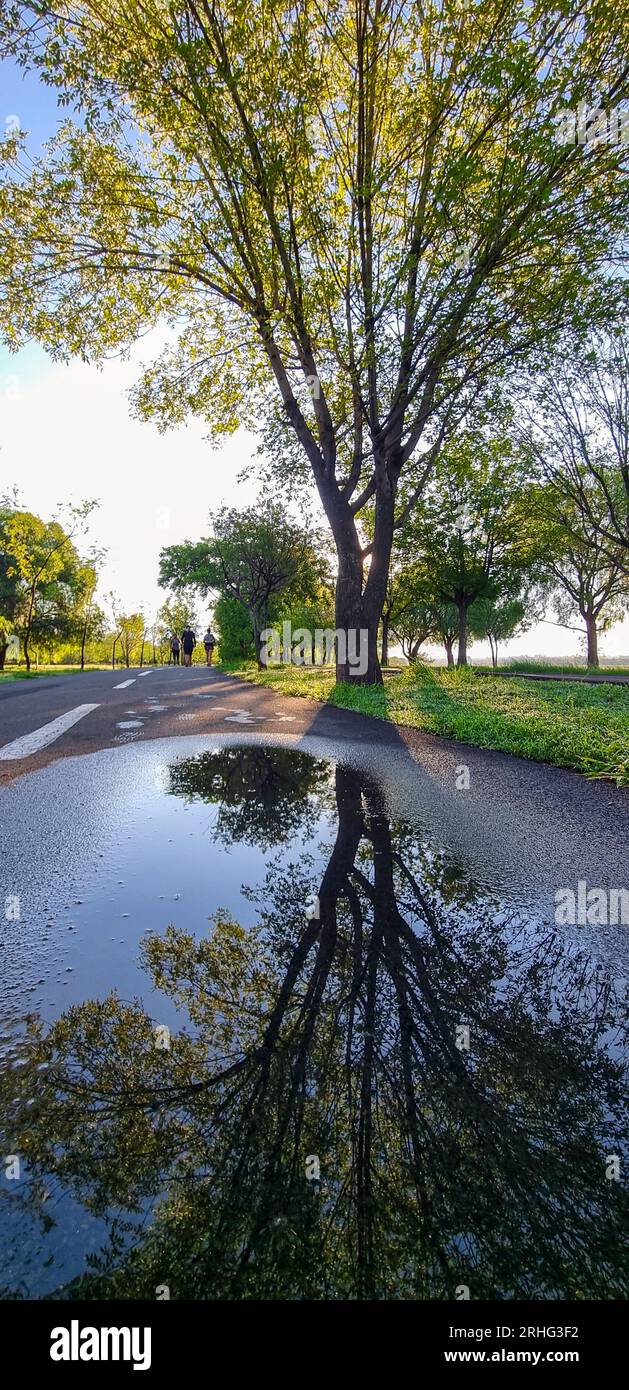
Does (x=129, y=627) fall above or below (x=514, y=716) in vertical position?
above

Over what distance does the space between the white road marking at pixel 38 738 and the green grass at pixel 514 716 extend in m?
4.64

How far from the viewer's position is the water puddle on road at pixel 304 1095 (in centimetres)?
102

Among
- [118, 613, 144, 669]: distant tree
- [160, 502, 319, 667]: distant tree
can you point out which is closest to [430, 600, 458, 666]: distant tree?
[160, 502, 319, 667]: distant tree

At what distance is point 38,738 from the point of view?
6.85m

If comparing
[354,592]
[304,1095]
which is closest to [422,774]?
[304,1095]

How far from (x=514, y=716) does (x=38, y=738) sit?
20.1ft

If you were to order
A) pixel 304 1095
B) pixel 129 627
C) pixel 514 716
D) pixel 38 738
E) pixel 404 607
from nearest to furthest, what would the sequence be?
pixel 304 1095
pixel 38 738
pixel 514 716
pixel 404 607
pixel 129 627

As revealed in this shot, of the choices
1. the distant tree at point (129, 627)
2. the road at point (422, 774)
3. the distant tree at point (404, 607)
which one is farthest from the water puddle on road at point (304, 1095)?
the distant tree at point (129, 627)

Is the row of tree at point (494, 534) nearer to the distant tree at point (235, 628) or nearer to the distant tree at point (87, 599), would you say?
the distant tree at point (235, 628)

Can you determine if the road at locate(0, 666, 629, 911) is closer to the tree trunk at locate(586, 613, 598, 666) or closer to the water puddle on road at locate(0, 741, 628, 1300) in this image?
the water puddle on road at locate(0, 741, 628, 1300)

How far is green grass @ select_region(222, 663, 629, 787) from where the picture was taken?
5629 millimetres

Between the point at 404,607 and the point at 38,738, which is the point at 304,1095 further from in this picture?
the point at 404,607

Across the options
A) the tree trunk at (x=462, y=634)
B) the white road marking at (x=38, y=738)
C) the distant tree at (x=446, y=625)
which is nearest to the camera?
the white road marking at (x=38, y=738)

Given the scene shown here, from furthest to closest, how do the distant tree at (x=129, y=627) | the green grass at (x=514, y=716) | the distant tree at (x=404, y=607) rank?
the distant tree at (x=129, y=627) → the distant tree at (x=404, y=607) → the green grass at (x=514, y=716)
